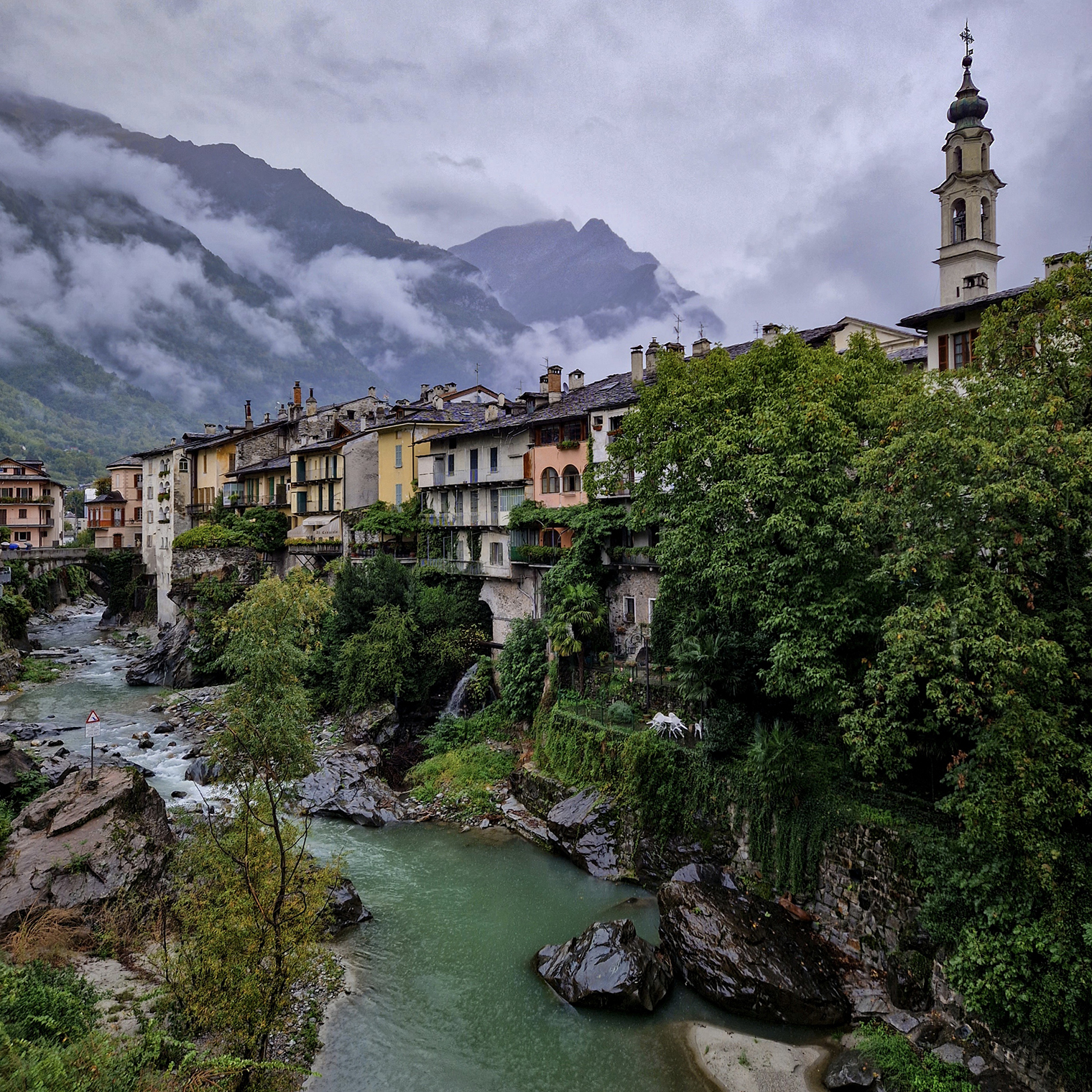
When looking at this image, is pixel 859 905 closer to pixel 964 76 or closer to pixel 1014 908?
pixel 1014 908

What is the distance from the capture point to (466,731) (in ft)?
115

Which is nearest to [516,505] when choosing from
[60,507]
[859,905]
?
[859,905]

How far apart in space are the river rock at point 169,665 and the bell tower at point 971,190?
48.0m

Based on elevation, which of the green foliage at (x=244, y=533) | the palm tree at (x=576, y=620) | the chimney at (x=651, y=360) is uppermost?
the chimney at (x=651, y=360)

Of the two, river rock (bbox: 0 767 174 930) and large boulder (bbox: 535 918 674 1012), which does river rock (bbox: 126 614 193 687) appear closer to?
river rock (bbox: 0 767 174 930)

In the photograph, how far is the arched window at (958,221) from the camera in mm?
34312

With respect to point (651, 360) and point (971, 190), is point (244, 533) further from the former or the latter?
point (971, 190)

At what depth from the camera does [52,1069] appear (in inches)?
416

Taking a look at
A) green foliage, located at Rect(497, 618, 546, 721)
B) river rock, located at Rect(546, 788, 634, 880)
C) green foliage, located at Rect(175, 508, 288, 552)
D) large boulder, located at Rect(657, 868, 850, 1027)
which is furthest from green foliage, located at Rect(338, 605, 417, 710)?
green foliage, located at Rect(175, 508, 288, 552)

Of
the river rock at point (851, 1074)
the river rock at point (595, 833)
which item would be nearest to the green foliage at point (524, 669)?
the river rock at point (595, 833)

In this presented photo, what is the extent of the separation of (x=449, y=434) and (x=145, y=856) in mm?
28200

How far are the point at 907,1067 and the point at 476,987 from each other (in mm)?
9861

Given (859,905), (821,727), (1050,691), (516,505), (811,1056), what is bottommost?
(811,1056)

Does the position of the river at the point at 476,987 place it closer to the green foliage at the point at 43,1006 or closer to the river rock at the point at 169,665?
the green foliage at the point at 43,1006
